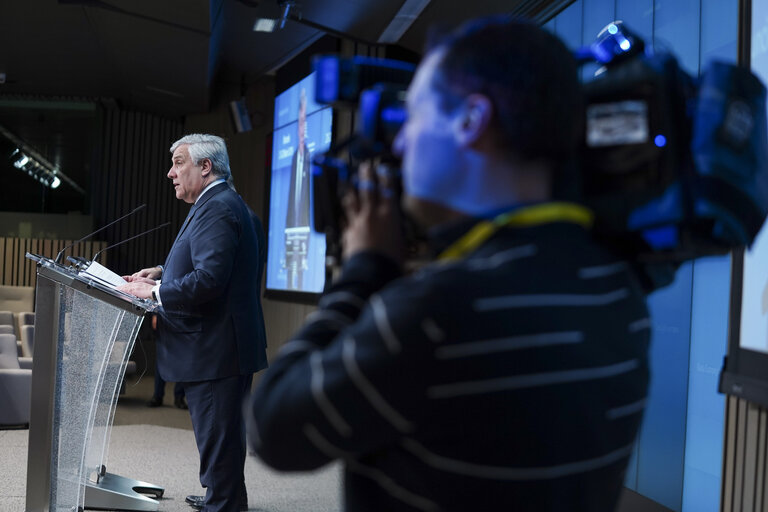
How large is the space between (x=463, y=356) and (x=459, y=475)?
4.9 inches

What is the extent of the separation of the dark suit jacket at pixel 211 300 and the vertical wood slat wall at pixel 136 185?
7728 millimetres

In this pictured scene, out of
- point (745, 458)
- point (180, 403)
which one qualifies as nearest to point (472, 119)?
point (745, 458)

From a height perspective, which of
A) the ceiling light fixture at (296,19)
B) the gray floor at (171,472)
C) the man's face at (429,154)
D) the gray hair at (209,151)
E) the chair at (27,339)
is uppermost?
the ceiling light fixture at (296,19)

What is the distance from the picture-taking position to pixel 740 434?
2270 mm

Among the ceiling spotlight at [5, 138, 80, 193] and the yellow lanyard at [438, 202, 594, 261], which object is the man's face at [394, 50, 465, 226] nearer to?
the yellow lanyard at [438, 202, 594, 261]

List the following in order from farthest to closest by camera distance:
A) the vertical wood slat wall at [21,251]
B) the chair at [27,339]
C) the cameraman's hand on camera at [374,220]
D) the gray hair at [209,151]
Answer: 1. the vertical wood slat wall at [21,251]
2. the chair at [27,339]
3. the gray hair at [209,151]
4. the cameraman's hand on camera at [374,220]

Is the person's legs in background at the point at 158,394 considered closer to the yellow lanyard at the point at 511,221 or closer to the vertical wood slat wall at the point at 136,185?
the vertical wood slat wall at the point at 136,185

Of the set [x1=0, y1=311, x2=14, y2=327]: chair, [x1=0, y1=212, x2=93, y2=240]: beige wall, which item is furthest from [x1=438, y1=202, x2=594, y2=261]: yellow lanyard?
[x1=0, y1=212, x2=93, y2=240]: beige wall

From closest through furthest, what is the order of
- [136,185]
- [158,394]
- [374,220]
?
[374,220]
[158,394]
[136,185]

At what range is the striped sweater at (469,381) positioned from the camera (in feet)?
2.20

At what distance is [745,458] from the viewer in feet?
7.32

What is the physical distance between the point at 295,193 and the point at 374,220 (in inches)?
245

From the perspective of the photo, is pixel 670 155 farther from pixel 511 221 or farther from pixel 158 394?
pixel 158 394

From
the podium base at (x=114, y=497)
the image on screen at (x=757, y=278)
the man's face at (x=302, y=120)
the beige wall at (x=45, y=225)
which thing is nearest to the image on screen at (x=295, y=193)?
the man's face at (x=302, y=120)
